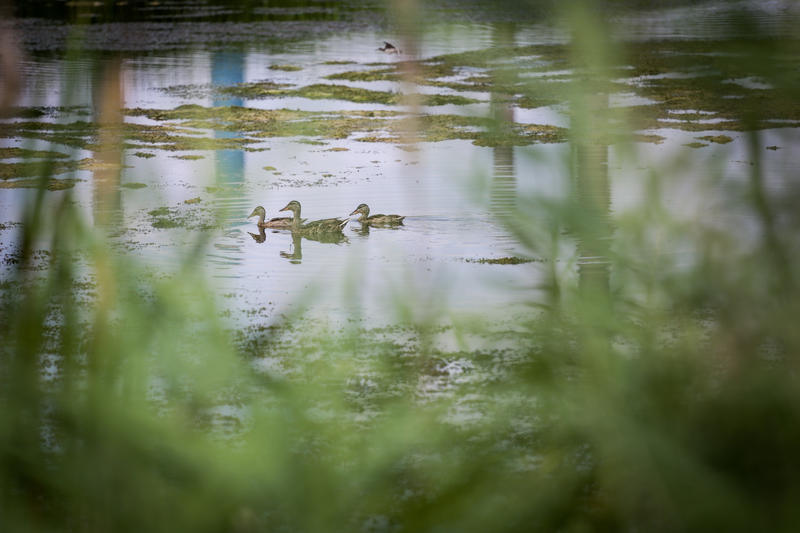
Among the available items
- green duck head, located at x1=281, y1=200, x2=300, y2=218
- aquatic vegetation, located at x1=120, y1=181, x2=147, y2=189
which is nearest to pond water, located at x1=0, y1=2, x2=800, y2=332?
aquatic vegetation, located at x1=120, y1=181, x2=147, y2=189

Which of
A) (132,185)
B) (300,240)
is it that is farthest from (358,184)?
(132,185)

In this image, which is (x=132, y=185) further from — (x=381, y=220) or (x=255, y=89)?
(x=255, y=89)

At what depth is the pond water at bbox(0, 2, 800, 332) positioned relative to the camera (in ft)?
3.16

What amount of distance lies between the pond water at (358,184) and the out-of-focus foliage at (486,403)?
25mm

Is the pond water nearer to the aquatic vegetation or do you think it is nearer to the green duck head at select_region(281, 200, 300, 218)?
the aquatic vegetation

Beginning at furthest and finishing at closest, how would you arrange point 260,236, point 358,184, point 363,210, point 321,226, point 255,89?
point 255,89 < point 358,184 < point 363,210 < point 321,226 < point 260,236

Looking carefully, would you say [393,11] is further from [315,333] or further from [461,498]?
[461,498]

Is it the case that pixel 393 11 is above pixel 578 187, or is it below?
above

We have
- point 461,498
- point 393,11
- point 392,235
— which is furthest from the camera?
point 392,235

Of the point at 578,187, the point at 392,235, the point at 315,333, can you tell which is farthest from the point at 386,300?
the point at 392,235

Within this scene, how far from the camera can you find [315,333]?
1011 mm

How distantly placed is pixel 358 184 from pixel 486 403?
9231 mm

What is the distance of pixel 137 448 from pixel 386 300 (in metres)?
0.22

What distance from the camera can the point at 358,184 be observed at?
10.2m
